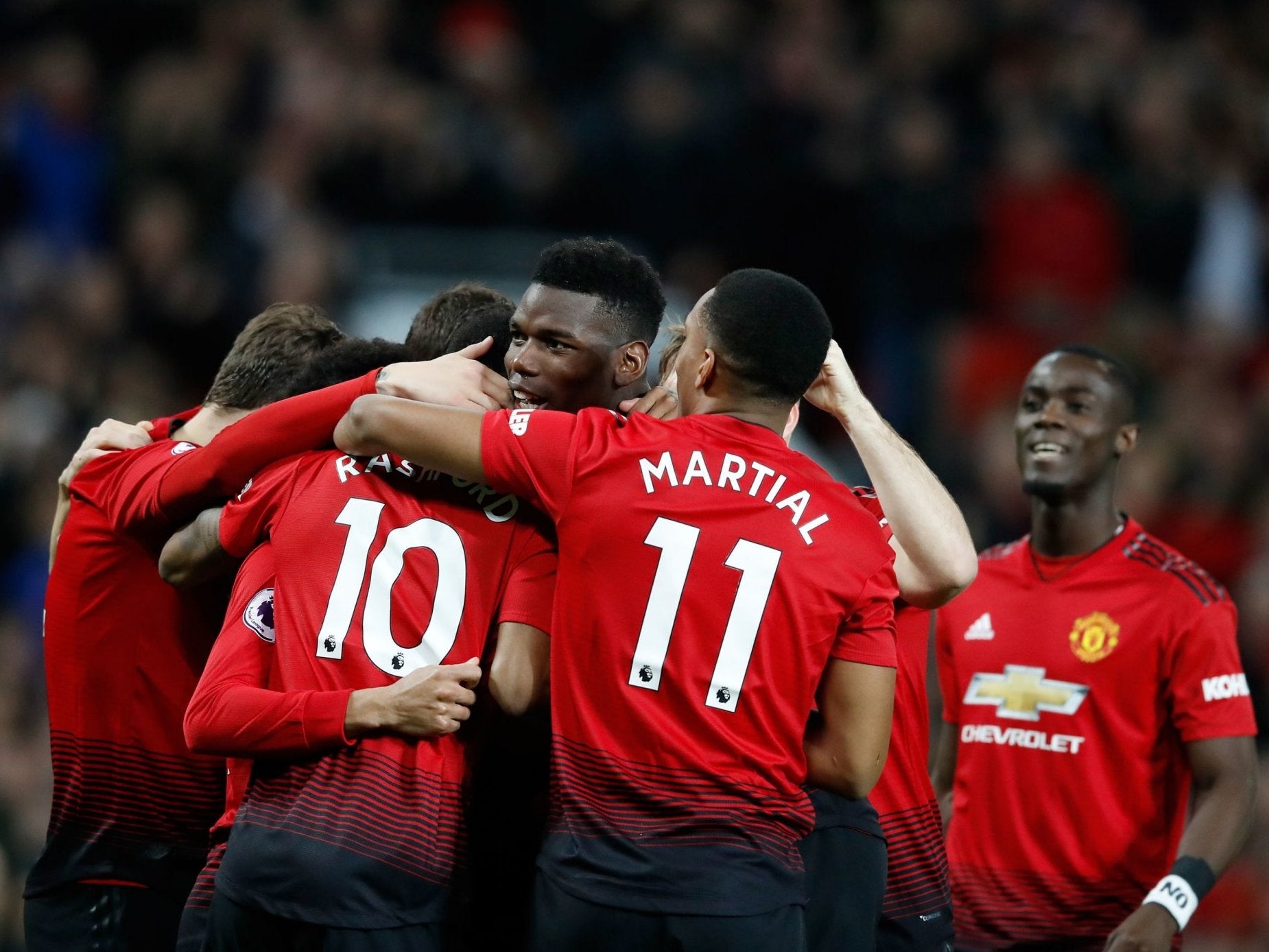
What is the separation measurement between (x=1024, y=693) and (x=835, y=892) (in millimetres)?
1396

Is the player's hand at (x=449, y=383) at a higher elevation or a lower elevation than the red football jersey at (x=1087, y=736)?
higher

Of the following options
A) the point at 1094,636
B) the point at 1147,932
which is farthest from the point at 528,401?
the point at 1147,932

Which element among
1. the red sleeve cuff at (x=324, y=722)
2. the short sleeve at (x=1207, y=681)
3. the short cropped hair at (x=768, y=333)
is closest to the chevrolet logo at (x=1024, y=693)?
the short sleeve at (x=1207, y=681)

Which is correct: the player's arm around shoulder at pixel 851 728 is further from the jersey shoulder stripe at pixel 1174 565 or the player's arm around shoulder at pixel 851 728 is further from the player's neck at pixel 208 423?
the player's neck at pixel 208 423

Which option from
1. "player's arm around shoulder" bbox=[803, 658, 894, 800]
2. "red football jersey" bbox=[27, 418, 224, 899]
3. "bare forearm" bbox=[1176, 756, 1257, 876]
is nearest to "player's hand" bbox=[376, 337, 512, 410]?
"red football jersey" bbox=[27, 418, 224, 899]

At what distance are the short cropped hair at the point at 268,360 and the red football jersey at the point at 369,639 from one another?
63 cm

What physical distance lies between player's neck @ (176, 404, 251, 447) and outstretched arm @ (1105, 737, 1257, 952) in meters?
2.93

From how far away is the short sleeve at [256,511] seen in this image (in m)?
4.12

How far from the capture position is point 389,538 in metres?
3.99

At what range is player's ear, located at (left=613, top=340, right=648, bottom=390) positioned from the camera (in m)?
4.21

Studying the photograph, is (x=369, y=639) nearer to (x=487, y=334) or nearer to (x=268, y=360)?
(x=487, y=334)

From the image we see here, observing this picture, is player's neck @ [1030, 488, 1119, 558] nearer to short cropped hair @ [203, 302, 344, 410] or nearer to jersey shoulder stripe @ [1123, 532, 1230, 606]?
jersey shoulder stripe @ [1123, 532, 1230, 606]

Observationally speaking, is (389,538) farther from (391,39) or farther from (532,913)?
(391,39)

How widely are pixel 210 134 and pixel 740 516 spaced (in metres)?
7.92
